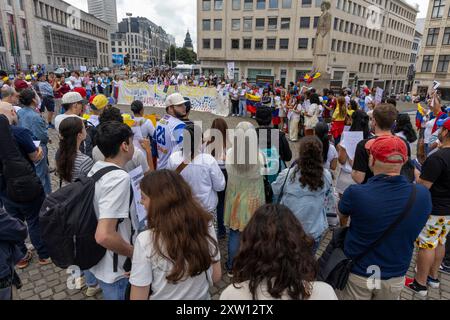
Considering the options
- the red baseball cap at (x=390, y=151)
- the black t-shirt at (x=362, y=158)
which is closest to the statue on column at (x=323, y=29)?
the black t-shirt at (x=362, y=158)

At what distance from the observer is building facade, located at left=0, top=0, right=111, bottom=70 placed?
50906 mm

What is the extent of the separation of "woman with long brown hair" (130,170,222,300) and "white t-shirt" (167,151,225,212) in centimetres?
145

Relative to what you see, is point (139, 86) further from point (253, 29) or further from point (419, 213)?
point (253, 29)

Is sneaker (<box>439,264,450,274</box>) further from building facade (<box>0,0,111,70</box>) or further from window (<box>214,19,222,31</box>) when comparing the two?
window (<box>214,19,222,31</box>)

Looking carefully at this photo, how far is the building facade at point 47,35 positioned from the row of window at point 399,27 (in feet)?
230

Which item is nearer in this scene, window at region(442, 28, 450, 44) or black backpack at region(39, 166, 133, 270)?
black backpack at region(39, 166, 133, 270)

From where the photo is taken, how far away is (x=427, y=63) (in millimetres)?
46531

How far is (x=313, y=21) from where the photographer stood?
4738cm

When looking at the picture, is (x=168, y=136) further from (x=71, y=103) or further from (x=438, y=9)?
(x=438, y=9)

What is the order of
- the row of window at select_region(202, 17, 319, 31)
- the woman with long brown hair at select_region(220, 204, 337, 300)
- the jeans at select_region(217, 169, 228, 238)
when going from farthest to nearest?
the row of window at select_region(202, 17, 319, 31) < the jeans at select_region(217, 169, 228, 238) < the woman with long brown hair at select_region(220, 204, 337, 300)

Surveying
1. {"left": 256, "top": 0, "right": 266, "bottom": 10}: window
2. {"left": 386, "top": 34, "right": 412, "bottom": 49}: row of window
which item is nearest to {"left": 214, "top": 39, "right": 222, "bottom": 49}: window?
{"left": 256, "top": 0, "right": 266, "bottom": 10}: window

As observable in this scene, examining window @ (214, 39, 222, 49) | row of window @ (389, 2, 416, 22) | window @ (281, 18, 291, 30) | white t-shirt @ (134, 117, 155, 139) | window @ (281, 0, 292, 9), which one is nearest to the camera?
white t-shirt @ (134, 117, 155, 139)

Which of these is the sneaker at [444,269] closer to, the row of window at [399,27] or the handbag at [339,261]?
the handbag at [339,261]
